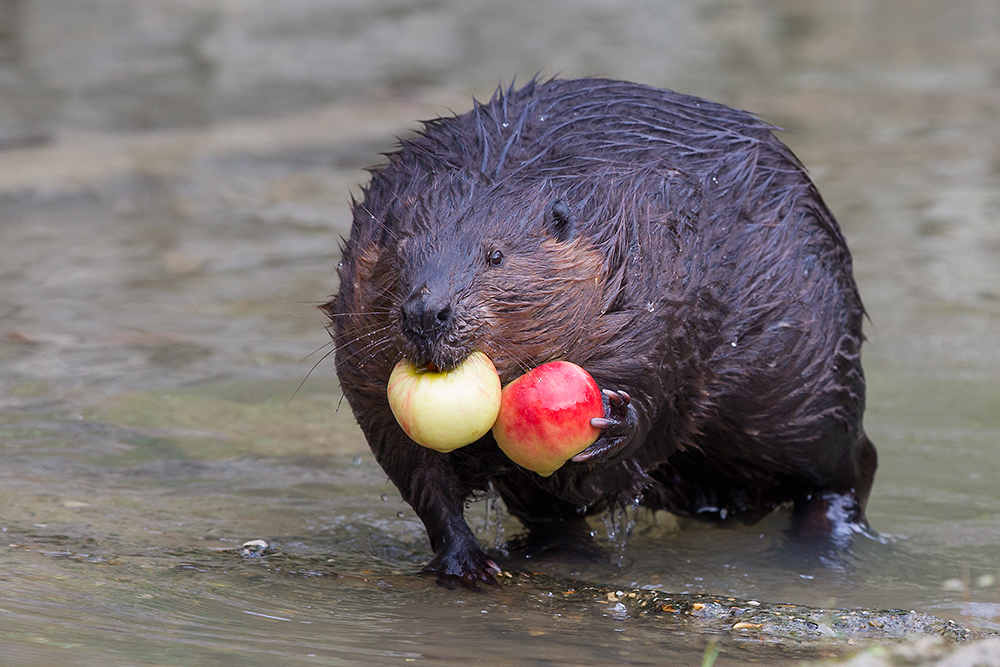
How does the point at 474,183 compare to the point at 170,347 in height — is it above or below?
above

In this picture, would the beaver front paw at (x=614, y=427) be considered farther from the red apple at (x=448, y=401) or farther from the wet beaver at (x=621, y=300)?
the red apple at (x=448, y=401)

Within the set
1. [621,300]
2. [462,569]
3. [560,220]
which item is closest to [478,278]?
[560,220]

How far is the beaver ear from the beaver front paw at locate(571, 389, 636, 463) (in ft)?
1.44

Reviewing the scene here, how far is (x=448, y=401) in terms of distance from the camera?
11.1 feet

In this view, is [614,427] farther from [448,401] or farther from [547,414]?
[448,401]

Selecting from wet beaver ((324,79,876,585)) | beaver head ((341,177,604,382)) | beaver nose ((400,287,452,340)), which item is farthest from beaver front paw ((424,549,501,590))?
beaver nose ((400,287,452,340))

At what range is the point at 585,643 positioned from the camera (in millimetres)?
3500

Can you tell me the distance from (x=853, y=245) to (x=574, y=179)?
207 inches

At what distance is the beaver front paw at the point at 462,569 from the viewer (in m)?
4.11

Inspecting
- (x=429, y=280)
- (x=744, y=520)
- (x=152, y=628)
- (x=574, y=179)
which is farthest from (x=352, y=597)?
(x=744, y=520)

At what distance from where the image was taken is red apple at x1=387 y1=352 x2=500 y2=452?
3381 millimetres

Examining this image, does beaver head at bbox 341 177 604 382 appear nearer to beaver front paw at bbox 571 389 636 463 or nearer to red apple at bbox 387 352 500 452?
red apple at bbox 387 352 500 452

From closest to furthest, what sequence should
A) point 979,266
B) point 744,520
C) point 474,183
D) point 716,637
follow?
point 716,637 → point 474,183 → point 744,520 → point 979,266

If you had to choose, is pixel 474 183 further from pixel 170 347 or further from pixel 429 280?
pixel 170 347
